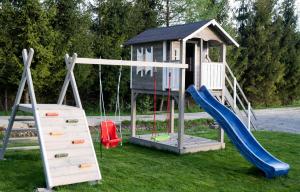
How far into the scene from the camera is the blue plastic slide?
8578 millimetres

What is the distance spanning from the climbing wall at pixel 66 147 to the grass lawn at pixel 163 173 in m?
0.25

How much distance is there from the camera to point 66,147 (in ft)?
23.9

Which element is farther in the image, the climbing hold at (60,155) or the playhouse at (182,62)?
the playhouse at (182,62)

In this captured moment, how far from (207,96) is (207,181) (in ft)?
11.2

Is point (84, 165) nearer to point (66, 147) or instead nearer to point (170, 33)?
point (66, 147)

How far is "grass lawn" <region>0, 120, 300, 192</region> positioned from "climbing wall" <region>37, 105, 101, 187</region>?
→ 0.81ft

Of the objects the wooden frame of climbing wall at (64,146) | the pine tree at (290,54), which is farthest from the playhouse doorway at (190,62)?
the pine tree at (290,54)

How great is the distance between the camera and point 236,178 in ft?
27.7

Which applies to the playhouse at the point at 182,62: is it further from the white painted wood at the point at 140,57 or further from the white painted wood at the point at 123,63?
the white painted wood at the point at 123,63

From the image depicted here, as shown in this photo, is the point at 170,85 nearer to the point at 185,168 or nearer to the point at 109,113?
the point at 185,168

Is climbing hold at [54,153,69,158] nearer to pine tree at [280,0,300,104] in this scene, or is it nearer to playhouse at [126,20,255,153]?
playhouse at [126,20,255,153]

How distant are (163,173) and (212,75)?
4.01 m

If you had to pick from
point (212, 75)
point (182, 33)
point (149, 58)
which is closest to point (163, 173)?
point (212, 75)

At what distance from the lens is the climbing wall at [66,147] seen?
6947 mm
